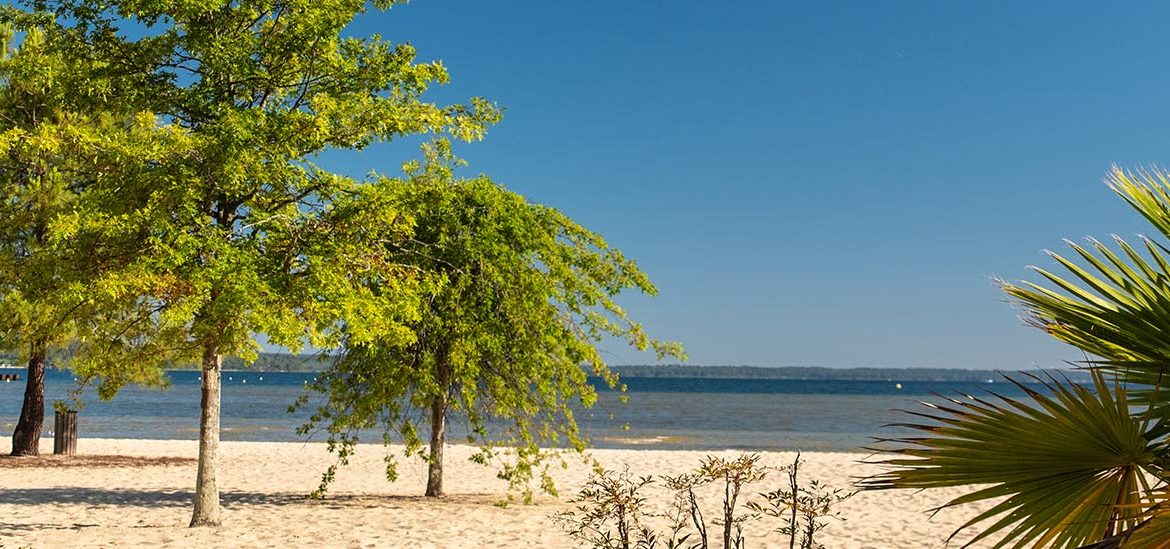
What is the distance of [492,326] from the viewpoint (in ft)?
46.4

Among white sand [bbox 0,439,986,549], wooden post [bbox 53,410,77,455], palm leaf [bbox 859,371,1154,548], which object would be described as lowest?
white sand [bbox 0,439,986,549]

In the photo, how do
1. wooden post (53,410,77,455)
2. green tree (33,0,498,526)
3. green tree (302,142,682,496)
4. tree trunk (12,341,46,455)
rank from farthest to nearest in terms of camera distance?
wooden post (53,410,77,455), tree trunk (12,341,46,455), green tree (302,142,682,496), green tree (33,0,498,526)

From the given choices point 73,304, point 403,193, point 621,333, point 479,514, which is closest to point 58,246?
point 73,304

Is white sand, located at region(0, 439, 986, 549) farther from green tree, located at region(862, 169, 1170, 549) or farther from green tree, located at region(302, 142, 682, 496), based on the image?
green tree, located at region(862, 169, 1170, 549)

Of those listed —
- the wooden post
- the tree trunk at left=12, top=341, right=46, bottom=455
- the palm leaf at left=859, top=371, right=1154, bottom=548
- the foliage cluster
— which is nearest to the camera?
the palm leaf at left=859, top=371, right=1154, bottom=548

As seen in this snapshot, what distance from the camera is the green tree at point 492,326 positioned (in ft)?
45.3

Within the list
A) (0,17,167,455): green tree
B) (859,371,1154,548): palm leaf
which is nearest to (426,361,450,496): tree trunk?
(0,17,167,455): green tree

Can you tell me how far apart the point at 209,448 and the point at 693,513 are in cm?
799

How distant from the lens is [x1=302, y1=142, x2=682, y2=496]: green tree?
45.3ft

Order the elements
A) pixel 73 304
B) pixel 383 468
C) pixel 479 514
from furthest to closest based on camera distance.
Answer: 1. pixel 383 468
2. pixel 479 514
3. pixel 73 304

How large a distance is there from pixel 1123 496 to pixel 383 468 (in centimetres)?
2000

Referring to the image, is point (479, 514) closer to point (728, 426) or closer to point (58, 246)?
point (58, 246)

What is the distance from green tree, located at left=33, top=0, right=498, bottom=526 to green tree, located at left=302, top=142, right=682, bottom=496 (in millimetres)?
1903

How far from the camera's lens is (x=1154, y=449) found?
3727 mm
